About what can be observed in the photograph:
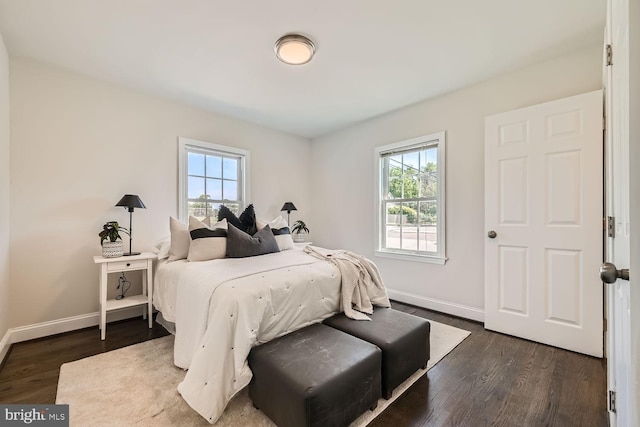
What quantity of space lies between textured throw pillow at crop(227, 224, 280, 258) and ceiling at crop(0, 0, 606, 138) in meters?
1.57

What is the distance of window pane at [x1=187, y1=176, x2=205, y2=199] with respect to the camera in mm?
3453

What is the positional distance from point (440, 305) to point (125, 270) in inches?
131

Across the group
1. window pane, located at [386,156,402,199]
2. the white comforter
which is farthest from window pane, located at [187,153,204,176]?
window pane, located at [386,156,402,199]

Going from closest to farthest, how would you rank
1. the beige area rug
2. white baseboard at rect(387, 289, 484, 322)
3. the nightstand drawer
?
the beige area rug → the nightstand drawer → white baseboard at rect(387, 289, 484, 322)

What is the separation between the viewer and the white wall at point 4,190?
7.09 ft

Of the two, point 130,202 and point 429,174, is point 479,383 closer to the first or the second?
point 429,174

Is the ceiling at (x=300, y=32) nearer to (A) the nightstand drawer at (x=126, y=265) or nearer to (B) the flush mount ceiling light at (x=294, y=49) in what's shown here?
(B) the flush mount ceiling light at (x=294, y=49)

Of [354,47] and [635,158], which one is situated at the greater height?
[354,47]

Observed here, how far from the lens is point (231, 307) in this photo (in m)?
1.59

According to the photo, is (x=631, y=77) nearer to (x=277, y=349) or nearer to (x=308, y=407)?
(x=308, y=407)

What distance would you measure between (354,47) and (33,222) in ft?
10.6

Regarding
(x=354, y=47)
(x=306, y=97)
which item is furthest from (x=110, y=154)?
(x=354, y=47)

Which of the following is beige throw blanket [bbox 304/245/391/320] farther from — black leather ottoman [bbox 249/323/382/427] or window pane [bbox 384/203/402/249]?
window pane [bbox 384/203/402/249]

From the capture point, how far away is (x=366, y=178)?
155 inches
